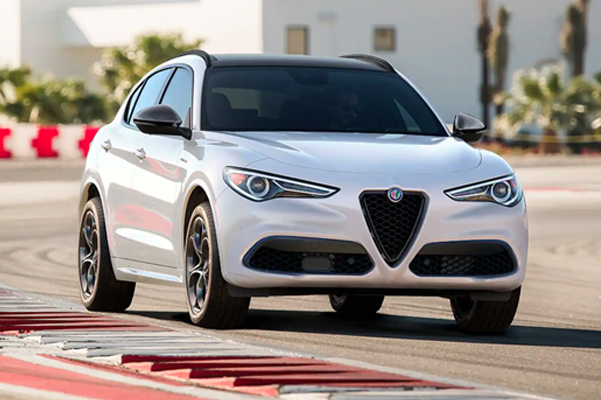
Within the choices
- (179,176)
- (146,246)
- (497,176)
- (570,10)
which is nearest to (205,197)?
(179,176)

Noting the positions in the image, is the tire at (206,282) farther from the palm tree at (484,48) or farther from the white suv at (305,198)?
the palm tree at (484,48)

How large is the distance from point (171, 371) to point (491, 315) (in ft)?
9.15

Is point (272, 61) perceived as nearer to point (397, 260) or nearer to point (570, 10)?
point (397, 260)

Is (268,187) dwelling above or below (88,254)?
above

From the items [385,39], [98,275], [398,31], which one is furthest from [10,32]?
[98,275]

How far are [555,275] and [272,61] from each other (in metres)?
4.75

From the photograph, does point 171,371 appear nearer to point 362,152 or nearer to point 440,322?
point 362,152

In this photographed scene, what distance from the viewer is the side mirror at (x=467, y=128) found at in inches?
373

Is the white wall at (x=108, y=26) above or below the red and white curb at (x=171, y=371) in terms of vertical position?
below

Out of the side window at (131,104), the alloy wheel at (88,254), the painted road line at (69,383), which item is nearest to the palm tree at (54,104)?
the side window at (131,104)

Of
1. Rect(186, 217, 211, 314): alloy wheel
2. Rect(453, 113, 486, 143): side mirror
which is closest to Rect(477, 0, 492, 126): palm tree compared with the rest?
Rect(453, 113, 486, 143): side mirror

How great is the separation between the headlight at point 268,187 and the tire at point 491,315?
52.2 inches

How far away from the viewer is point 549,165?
44.0 metres

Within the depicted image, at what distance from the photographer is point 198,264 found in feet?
28.8
